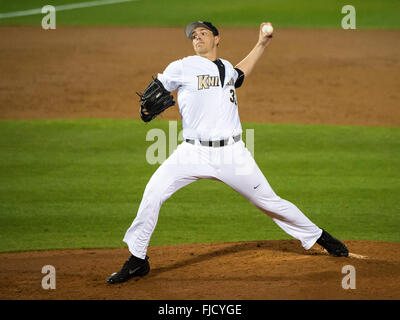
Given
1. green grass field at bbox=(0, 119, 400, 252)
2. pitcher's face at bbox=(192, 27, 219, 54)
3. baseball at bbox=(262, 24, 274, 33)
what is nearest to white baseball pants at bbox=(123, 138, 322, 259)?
pitcher's face at bbox=(192, 27, 219, 54)

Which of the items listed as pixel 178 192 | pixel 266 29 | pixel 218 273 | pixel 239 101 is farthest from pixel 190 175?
pixel 239 101

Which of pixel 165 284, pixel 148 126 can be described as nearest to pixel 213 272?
pixel 165 284

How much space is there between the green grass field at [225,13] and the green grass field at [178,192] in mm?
10502

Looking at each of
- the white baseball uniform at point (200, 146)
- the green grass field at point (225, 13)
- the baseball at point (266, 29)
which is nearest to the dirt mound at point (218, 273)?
the white baseball uniform at point (200, 146)

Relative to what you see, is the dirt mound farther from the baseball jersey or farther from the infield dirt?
the baseball jersey

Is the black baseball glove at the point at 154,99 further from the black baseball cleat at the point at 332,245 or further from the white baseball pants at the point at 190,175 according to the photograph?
the black baseball cleat at the point at 332,245

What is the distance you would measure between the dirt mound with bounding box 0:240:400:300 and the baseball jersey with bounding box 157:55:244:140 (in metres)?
1.19

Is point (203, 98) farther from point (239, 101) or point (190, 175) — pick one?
point (239, 101)

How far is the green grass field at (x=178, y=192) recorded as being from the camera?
790 centimetres

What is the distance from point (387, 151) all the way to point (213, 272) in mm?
5388

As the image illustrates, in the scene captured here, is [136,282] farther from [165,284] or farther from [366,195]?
[366,195]

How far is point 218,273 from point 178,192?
3299 mm

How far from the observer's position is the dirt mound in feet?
18.6

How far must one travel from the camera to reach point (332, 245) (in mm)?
6367
